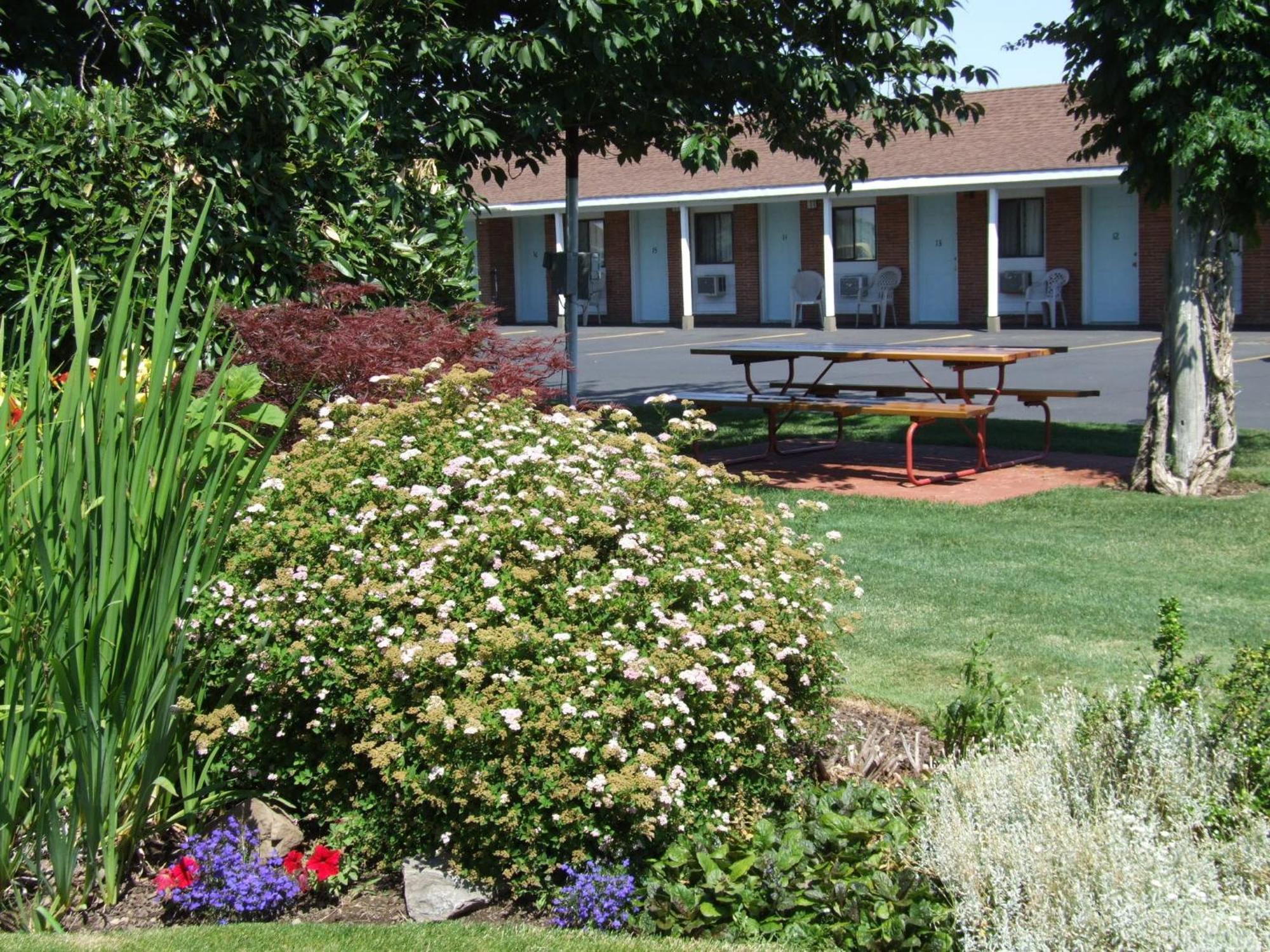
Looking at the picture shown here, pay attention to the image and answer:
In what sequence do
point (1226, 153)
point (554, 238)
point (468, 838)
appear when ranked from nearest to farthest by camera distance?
point (468, 838) → point (1226, 153) → point (554, 238)

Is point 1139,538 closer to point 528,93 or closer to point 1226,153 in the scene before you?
point 1226,153

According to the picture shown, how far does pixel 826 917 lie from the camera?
3.78m

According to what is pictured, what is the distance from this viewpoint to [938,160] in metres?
31.0

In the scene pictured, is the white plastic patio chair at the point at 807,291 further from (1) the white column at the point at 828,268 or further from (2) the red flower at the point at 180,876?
(2) the red flower at the point at 180,876

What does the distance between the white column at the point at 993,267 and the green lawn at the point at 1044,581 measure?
18.2 metres

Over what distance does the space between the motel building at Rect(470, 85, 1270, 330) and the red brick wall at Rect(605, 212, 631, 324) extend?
1.8 inches

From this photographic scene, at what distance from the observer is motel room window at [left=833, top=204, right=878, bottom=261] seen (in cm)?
3375

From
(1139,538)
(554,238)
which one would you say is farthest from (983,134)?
(1139,538)

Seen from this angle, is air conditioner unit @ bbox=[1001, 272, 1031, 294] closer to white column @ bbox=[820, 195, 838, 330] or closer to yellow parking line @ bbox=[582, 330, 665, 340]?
white column @ bbox=[820, 195, 838, 330]

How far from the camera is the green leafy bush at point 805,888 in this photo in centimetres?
365

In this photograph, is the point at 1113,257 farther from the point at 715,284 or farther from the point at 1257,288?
the point at 715,284

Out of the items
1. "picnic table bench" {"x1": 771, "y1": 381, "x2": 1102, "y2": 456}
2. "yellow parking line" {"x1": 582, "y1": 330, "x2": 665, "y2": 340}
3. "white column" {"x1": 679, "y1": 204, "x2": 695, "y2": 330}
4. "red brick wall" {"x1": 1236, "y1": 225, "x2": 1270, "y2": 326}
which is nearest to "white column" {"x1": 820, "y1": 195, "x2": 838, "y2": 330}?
"white column" {"x1": 679, "y1": 204, "x2": 695, "y2": 330}

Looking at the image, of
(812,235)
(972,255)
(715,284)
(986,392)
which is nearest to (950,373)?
(986,392)

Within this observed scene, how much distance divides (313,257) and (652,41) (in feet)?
11.0
